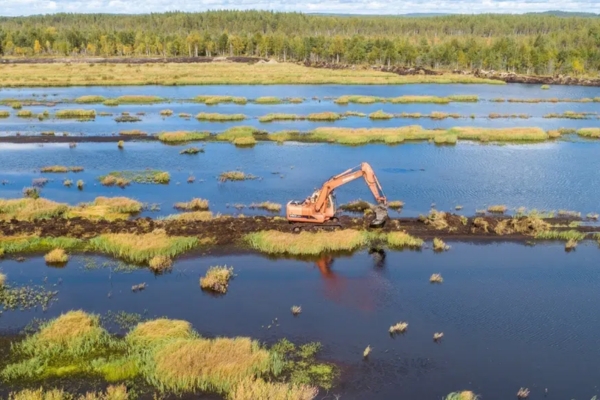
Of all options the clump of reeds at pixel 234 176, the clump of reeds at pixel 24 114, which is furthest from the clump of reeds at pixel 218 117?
the clump of reeds at pixel 234 176

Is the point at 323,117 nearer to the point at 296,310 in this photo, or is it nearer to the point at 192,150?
the point at 192,150

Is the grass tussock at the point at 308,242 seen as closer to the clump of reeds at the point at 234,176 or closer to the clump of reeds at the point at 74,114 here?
the clump of reeds at the point at 234,176

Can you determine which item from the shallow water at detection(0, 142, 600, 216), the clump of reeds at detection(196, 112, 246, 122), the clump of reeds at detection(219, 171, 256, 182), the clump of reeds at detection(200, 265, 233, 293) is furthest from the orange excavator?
the clump of reeds at detection(196, 112, 246, 122)

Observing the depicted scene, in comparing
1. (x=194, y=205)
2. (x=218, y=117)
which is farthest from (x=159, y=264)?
(x=218, y=117)

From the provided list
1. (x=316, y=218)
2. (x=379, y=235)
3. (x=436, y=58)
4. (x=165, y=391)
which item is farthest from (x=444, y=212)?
(x=436, y=58)

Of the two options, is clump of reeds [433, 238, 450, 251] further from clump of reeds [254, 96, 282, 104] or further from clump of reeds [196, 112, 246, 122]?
clump of reeds [254, 96, 282, 104]

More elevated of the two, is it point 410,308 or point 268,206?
point 268,206
